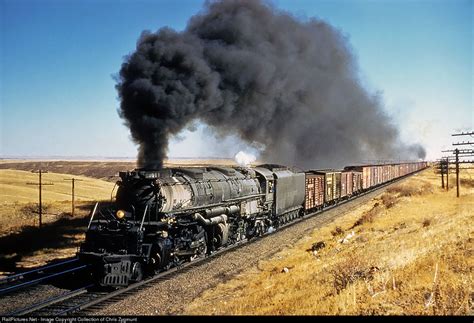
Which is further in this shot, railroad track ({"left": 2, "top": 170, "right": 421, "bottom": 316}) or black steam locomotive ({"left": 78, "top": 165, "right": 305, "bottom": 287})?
black steam locomotive ({"left": 78, "top": 165, "right": 305, "bottom": 287})

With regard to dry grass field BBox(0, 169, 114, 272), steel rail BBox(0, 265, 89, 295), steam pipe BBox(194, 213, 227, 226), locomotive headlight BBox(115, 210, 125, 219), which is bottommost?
dry grass field BBox(0, 169, 114, 272)

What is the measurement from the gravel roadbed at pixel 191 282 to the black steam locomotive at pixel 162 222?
0.68 meters

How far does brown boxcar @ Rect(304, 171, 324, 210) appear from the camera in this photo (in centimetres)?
2883

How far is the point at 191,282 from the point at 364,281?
4.81 m

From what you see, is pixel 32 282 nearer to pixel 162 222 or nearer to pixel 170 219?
pixel 162 222

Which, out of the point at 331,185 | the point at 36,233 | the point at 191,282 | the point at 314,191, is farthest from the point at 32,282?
the point at 331,185

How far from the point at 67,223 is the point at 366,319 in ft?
73.2

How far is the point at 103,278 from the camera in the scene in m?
11.7

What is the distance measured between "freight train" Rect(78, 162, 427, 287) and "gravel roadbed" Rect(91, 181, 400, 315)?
65 cm

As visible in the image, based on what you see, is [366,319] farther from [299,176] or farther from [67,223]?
[67,223]

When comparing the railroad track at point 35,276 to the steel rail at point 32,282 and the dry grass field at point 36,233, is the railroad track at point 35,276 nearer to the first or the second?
the steel rail at point 32,282

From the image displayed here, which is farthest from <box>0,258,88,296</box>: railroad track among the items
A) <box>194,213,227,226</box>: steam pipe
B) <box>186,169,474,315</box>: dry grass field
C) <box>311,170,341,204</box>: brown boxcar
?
<box>311,170,341,204</box>: brown boxcar

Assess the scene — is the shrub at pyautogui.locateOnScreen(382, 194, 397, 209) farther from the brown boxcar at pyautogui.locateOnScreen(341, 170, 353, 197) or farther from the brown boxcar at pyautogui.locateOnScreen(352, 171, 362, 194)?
the brown boxcar at pyautogui.locateOnScreen(352, 171, 362, 194)

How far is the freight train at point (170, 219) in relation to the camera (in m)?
12.3
